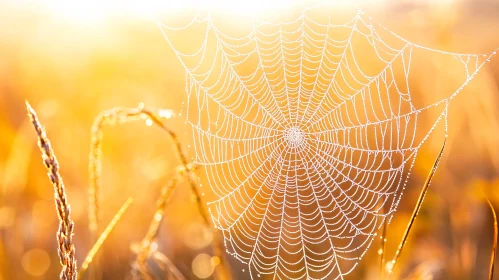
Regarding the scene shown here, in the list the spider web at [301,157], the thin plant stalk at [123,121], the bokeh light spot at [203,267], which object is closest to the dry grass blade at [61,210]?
the thin plant stalk at [123,121]

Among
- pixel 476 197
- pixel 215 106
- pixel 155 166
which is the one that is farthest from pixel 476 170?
pixel 155 166

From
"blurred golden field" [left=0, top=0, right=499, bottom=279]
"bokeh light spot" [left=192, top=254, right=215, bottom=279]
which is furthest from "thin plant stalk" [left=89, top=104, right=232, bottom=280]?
"bokeh light spot" [left=192, top=254, right=215, bottom=279]

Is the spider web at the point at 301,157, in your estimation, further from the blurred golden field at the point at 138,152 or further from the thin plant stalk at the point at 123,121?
the thin plant stalk at the point at 123,121

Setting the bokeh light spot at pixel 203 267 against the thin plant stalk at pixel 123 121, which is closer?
the thin plant stalk at pixel 123 121

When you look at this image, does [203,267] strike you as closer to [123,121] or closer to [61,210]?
[123,121]

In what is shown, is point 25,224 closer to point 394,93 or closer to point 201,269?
point 201,269

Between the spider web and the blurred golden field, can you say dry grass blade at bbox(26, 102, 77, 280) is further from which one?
the spider web

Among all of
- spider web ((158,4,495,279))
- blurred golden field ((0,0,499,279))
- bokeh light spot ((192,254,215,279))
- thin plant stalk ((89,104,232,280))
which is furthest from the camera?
spider web ((158,4,495,279))

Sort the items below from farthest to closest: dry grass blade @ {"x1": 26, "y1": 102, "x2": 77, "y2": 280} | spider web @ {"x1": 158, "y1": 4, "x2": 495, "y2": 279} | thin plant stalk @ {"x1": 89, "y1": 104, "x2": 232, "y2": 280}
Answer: spider web @ {"x1": 158, "y1": 4, "x2": 495, "y2": 279}, thin plant stalk @ {"x1": 89, "y1": 104, "x2": 232, "y2": 280}, dry grass blade @ {"x1": 26, "y1": 102, "x2": 77, "y2": 280}

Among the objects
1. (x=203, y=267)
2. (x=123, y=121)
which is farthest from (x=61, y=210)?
(x=203, y=267)
